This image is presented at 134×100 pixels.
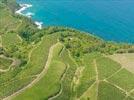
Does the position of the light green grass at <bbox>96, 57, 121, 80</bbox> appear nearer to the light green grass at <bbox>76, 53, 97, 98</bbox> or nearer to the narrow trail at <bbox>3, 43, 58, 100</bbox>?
the light green grass at <bbox>76, 53, 97, 98</bbox>

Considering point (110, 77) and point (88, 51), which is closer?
point (110, 77)

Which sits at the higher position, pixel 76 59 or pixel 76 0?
pixel 76 59

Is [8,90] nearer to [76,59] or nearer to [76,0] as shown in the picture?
[76,59]

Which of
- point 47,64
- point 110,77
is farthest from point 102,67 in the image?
point 47,64

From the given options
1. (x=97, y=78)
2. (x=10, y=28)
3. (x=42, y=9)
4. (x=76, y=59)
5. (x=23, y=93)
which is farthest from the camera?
(x=42, y=9)

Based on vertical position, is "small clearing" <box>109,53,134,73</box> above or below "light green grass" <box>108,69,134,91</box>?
below

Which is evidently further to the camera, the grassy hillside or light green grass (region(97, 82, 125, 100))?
the grassy hillside

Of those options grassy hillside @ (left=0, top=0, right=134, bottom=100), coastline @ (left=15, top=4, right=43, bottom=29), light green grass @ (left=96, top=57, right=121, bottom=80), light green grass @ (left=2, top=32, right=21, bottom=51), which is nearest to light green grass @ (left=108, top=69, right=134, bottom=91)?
grassy hillside @ (left=0, top=0, right=134, bottom=100)

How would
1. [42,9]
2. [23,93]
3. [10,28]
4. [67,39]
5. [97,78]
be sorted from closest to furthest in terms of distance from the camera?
[23,93] < [97,78] < [67,39] < [10,28] < [42,9]
